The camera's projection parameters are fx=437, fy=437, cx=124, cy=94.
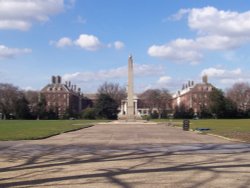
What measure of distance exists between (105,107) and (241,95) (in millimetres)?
45547

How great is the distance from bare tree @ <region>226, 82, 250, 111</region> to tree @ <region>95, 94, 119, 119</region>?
37.9 m

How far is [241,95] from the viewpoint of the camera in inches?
5595

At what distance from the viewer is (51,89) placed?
176500mm

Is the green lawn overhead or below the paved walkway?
overhead

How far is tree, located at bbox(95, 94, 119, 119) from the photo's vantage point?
130 metres

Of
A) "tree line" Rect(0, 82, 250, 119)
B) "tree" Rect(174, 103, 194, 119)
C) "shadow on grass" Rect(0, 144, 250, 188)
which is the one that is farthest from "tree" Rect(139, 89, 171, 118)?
"shadow on grass" Rect(0, 144, 250, 188)

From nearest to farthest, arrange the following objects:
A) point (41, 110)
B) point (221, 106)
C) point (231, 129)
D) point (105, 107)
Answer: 1. point (231, 129)
2. point (221, 106)
3. point (105, 107)
4. point (41, 110)

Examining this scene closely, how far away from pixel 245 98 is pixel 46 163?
135 meters

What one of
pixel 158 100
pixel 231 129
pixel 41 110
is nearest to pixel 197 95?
pixel 158 100

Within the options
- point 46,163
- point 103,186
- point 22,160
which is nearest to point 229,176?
point 103,186

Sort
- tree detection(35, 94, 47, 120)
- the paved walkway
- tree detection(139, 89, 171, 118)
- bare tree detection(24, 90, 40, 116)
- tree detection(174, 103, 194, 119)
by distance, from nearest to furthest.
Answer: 1. the paved walkway
2. tree detection(35, 94, 47, 120)
3. bare tree detection(24, 90, 40, 116)
4. tree detection(174, 103, 194, 119)
5. tree detection(139, 89, 171, 118)

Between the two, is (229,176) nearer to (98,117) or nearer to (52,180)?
(52,180)

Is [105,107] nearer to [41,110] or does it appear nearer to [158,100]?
[41,110]

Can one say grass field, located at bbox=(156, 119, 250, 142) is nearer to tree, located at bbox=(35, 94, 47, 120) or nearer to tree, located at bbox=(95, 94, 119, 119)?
tree, located at bbox=(95, 94, 119, 119)
